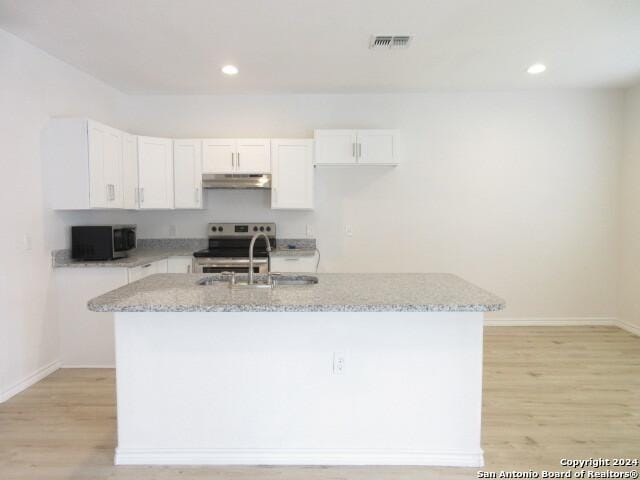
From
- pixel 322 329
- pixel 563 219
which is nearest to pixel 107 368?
pixel 322 329

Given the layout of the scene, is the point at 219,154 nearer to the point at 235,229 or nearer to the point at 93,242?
the point at 235,229

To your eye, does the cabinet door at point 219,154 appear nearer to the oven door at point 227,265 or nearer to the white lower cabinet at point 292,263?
the oven door at point 227,265

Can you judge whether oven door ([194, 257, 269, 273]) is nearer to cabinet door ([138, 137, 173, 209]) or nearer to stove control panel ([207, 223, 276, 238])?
stove control panel ([207, 223, 276, 238])

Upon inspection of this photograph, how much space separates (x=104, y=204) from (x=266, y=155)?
170 centimetres

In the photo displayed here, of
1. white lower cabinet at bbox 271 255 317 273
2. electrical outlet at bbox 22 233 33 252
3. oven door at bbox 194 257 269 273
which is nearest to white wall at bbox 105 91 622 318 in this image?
white lower cabinet at bbox 271 255 317 273

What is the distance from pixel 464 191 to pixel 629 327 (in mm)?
2382

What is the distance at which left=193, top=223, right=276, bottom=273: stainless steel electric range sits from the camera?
418 centimetres

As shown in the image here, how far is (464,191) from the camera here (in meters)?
4.70

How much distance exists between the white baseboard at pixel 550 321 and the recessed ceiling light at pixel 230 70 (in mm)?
3910

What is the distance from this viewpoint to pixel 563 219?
4.66 metres

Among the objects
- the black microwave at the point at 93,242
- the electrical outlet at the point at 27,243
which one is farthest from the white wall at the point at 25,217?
the black microwave at the point at 93,242

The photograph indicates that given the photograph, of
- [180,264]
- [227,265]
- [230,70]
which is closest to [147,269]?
[180,264]

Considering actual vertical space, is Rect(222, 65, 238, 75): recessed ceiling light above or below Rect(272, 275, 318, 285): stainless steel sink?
above

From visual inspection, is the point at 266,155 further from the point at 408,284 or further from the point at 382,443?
the point at 382,443
